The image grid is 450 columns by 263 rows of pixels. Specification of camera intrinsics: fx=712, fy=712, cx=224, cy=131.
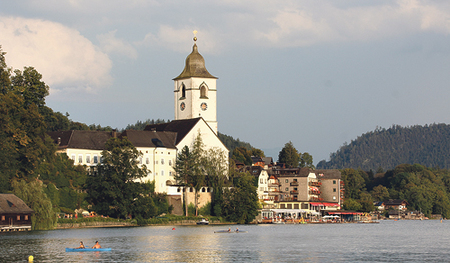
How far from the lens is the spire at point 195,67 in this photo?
407ft

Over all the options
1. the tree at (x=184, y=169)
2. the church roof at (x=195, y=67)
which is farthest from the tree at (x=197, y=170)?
the church roof at (x=195, y=67)

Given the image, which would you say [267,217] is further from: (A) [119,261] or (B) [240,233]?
(A) [119,261]

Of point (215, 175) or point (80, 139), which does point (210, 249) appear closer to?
point (215, 175)

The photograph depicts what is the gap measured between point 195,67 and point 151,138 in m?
19.0

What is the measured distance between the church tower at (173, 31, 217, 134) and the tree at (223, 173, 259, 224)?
733 inches

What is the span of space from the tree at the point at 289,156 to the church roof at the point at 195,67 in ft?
176

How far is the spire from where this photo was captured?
124 m

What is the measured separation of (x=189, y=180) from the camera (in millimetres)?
107375

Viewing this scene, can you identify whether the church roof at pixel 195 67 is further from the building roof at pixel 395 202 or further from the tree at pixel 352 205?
the building roof at pixel 395 202

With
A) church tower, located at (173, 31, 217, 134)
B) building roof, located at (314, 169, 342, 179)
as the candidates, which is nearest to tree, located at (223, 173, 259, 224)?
church tower, located at (173, 31, 217, 134)

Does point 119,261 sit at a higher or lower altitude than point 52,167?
lower

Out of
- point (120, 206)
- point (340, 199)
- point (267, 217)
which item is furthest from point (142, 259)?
point (340, 199)

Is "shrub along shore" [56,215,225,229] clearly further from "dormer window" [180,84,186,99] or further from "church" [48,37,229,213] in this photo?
"dormer window" [180,84,186,99]

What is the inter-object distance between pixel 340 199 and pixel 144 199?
77.1m
